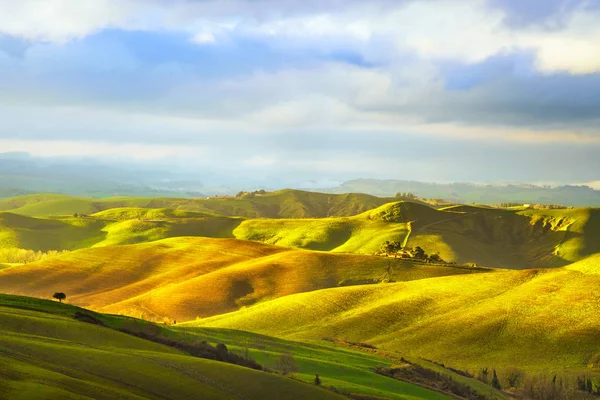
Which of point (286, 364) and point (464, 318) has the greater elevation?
point (286, 364)

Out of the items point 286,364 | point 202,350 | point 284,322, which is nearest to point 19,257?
point 284,322

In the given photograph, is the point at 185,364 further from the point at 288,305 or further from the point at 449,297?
the point at 449,297

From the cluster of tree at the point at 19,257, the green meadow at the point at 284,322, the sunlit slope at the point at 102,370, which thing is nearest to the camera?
the sunlit slope at the point at 102,370

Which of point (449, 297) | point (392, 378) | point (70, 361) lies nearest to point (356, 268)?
point (449, 297)

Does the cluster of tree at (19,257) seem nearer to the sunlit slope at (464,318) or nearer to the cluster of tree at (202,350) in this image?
the sunlit slope at (464,318)

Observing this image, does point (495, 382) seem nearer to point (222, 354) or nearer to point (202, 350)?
Answer: point (222, 354)

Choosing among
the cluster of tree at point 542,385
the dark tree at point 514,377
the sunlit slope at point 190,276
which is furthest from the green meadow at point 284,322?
the cluster of tree at point 542,385

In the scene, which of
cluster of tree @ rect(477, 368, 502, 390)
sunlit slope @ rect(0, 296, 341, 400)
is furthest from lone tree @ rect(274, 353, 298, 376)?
cluster of tree @ rect(477, 368, 502, 390)
